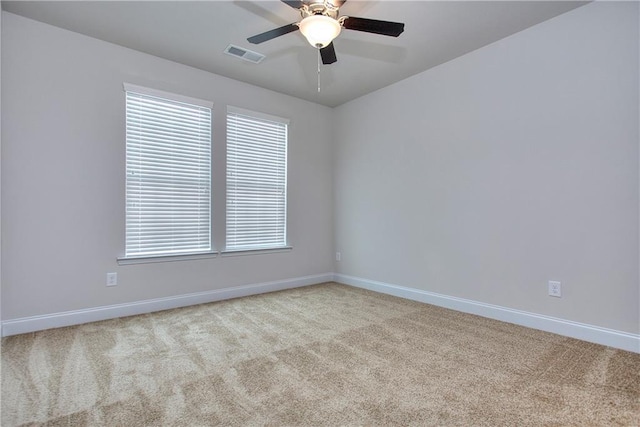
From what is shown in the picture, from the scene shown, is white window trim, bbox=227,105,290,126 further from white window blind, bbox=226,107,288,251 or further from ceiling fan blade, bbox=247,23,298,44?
ceiling fan blade, bbox=247,23,298,44

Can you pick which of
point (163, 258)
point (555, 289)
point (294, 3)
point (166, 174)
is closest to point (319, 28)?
A: point (294, 3)

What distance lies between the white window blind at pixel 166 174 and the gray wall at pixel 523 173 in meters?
2.27

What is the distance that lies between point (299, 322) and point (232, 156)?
2217mm

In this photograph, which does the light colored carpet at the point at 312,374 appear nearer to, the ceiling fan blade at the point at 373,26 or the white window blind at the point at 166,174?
the white window blind at the point at 166,174

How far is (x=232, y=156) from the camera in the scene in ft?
13.4

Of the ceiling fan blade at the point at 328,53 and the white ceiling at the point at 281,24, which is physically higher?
the white ceiling at the point at 281,24

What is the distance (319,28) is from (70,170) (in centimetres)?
266

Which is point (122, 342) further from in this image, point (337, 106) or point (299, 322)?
point (337, 106)

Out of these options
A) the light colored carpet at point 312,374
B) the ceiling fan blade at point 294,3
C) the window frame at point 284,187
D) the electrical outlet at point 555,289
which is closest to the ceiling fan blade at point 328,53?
the ceiling fan blade at point 294,3

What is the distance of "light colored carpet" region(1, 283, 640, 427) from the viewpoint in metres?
1.69

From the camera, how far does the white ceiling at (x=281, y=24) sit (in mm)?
2631

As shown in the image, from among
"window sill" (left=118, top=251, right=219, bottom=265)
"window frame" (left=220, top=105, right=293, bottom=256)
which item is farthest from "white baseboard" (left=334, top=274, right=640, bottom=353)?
"window sill" (left=118, top=251, right=219, bottom=265)

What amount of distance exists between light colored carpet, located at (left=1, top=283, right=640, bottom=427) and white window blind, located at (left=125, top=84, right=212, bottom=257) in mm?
875

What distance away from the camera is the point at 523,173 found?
304 cm
